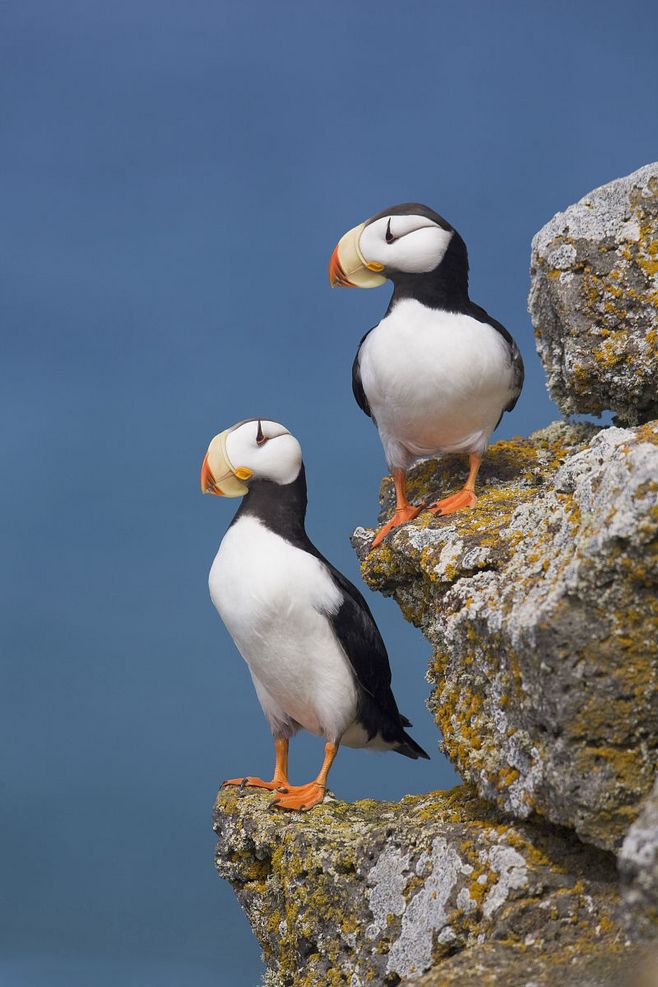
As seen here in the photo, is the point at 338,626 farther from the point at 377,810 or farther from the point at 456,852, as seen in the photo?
the point at 456,852

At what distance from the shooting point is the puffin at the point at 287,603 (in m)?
5.40

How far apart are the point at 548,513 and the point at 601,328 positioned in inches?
55.3

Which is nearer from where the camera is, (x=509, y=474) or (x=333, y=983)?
(x=333, y=983)

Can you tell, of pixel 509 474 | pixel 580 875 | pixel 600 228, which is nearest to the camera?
pixel 580 875

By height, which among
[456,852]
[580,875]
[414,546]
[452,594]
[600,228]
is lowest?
[580,875]

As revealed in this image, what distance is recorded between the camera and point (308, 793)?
5516 millimetres

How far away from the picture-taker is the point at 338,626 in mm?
5512

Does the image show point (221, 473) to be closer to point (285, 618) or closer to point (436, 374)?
point (285, 618)

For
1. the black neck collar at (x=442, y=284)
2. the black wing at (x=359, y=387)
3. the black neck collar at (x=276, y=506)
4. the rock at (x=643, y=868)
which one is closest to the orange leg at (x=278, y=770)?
the black neck collar at (x=276, y=506)

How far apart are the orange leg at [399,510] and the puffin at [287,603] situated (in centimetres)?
28

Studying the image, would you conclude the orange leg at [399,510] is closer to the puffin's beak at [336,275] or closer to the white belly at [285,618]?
the white belly at [285,618]

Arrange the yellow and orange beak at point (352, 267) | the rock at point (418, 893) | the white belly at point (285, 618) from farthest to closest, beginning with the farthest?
1. the yellow and orange beak at point (352, 267)
2. the white belly at point (285, 618)
3. the rock at point (418, 893)

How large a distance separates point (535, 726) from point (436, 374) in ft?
7.33

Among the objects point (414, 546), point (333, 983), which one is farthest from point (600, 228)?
point (333, 983)
